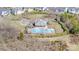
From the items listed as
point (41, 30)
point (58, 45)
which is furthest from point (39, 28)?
point (58, 45)

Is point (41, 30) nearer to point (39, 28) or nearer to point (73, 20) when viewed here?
point (39, 28)

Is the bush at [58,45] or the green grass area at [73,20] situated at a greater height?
the green grass area at [73,20]

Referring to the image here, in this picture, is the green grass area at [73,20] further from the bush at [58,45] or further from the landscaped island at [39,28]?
the bush at [58,45]

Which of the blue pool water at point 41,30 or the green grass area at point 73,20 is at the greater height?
the green grass area at point 73,20

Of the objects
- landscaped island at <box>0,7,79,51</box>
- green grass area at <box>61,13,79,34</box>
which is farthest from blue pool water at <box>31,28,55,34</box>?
green grass area at <box>61,13,79,34</box>

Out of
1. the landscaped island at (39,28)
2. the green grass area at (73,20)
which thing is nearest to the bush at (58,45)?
the landscaped island at (39,28)

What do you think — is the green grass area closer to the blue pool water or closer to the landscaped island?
the landscaped island

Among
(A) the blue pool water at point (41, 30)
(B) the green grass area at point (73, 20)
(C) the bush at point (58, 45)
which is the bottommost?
(C) the bush at point (58, 45)

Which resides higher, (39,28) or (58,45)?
(39,28)

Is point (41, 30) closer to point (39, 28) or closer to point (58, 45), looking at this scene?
point (39, 28)
